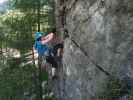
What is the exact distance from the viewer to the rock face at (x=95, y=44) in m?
8.08

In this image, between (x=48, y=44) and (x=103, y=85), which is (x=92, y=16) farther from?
(x=48, y=44)

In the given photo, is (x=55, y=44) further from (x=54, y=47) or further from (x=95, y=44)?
(x=95, y=44)

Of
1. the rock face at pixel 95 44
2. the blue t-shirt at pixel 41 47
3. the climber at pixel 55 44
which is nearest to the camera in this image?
the rock face at pixel 95 44

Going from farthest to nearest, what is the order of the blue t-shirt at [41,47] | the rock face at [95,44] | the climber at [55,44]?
the blue t-shirt at [41,47]
the climber at [55,44]
the rock face at [95,44]

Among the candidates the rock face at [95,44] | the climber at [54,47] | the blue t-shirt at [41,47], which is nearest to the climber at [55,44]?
the climber at [54,47]

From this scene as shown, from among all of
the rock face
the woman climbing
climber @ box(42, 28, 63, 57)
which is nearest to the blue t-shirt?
the woman climbing

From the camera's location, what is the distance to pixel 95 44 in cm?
894

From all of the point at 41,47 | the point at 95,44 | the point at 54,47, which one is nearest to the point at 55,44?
the point at 54,47

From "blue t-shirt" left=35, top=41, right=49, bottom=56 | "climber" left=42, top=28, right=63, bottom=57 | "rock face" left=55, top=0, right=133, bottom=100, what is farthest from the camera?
"blue t-shirt" left=35, top=41, right=49, bottom=56

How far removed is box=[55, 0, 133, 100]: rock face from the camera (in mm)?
8078

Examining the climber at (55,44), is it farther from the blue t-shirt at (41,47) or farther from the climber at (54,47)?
the blue t-shirt at (41,47)

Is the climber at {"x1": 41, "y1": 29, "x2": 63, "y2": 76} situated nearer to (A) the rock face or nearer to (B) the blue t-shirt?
(B) the blue t-shirt

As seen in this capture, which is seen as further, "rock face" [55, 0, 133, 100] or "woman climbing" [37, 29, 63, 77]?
"woman climbing" [37, 29, 63, 77]

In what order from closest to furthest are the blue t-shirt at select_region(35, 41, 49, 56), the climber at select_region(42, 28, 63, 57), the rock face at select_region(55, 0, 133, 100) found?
the rock face at select_region(55, 0, 133, 100), the climber at select_region(42, 28, 63, 57), the blue t-shirt at select_region(35, 41, 49, 56)
